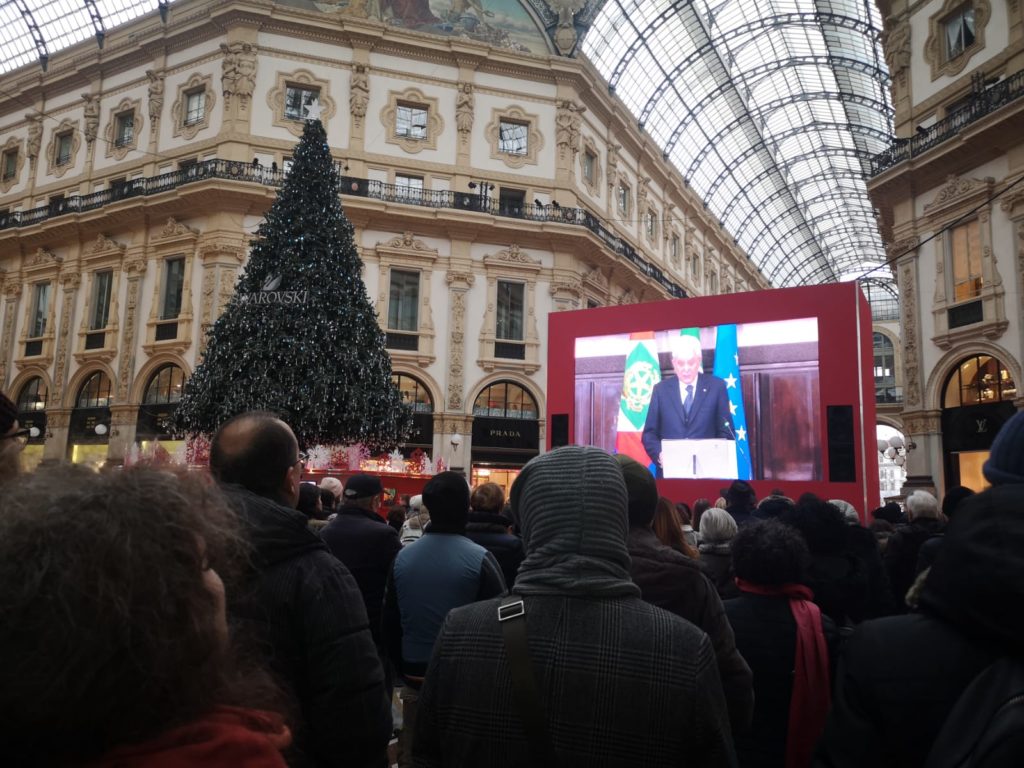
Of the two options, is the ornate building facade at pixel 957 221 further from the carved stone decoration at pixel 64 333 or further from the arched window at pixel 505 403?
the carved stone decoration at pixel 64 333

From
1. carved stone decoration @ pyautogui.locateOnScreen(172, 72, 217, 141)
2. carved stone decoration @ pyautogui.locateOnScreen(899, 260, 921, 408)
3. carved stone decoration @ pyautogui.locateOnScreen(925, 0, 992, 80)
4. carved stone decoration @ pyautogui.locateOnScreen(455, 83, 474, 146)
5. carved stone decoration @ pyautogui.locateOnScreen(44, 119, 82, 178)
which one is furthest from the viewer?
carved stone decoration @ pyautogui.locateOnScreen(44, 119, 82, 178)

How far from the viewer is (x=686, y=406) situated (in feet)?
47.4

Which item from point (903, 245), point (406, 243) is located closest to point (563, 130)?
point (406, 243)

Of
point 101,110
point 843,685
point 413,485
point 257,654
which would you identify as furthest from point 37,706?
point 101,110

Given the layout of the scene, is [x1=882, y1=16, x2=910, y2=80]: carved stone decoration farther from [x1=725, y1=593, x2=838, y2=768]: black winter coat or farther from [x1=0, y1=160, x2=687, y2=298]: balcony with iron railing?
[x1=725, y1=593, x2=838, y2=768]: black winter coat

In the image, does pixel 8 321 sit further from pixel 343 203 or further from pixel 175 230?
pixel 343 203

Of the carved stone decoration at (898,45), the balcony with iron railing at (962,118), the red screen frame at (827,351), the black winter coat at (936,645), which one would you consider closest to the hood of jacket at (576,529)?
the black winter coat at (936,645)

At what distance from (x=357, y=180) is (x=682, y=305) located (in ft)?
47.1

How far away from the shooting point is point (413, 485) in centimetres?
2270

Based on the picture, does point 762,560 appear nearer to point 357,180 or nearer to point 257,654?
point 257,654

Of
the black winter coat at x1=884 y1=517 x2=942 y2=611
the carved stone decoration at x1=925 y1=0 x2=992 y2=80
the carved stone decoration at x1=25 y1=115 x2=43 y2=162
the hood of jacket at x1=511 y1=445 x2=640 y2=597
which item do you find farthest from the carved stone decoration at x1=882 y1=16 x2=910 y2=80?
the carved stone decoration at x1=25 y1=115 x2=43 y2=162

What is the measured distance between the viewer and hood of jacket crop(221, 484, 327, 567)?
227cm

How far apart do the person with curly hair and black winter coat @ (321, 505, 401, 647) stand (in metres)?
3.60

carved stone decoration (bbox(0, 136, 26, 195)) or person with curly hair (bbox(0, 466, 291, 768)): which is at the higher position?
carved stone decoration (bbox(0, 136, 26, 195))
